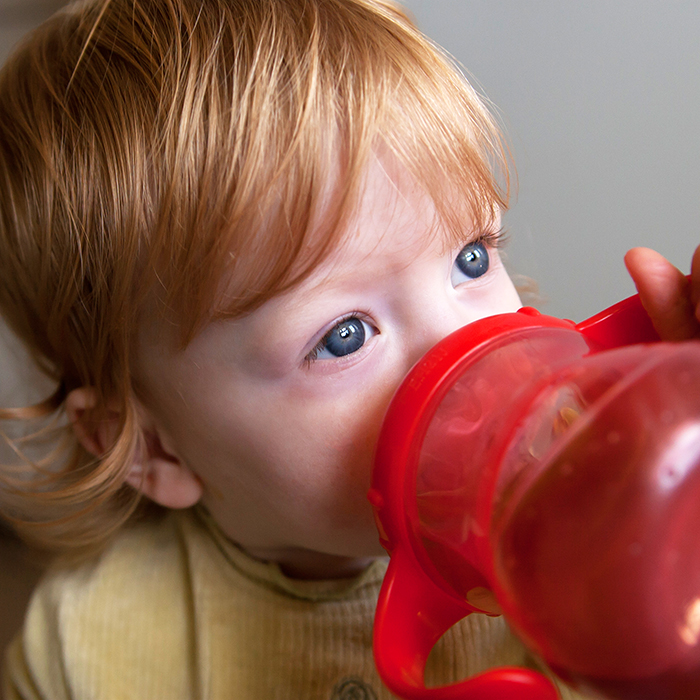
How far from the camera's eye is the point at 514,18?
2.86 ft

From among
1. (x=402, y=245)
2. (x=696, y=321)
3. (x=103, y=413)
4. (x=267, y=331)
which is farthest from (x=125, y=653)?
(x=696, y=321)

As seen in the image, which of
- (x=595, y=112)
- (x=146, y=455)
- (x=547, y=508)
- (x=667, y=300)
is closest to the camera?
(x=547, y=508)

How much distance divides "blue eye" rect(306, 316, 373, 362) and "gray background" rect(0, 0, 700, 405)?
0.47m

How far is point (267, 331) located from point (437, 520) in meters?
0.19

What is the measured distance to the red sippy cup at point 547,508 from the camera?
0.30 meters

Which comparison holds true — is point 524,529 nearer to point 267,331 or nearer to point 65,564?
point 267,331

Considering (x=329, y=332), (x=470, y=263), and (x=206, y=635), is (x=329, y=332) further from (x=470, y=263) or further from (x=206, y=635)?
(x=206, y=635)

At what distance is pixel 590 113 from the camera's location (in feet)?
2.86

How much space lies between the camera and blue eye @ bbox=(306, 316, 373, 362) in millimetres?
555

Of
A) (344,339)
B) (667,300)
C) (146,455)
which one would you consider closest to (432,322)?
(344,339)

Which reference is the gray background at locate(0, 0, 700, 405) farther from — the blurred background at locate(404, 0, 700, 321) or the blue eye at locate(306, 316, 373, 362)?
the blue eye at locate(306, 316, 373, 362)

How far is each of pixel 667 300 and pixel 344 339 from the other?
27cm

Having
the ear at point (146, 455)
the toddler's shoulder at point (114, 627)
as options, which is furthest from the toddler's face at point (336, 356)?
the toddler's shoulder at point (114, 627)

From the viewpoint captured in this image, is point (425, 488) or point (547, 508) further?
point (425, 488)
